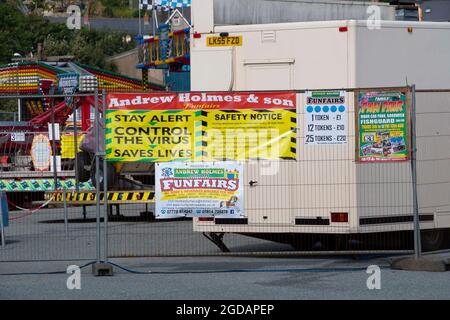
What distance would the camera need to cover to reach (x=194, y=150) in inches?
487

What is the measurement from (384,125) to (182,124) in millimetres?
2507

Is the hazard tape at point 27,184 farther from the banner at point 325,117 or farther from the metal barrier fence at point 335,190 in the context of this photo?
the banner at point 325,117

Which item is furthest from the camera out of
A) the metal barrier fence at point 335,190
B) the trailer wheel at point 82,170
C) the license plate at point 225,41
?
the trailer wheel at point 82,170

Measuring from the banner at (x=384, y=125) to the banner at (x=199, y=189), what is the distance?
5.38 feet

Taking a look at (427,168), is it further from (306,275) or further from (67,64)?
(67,64)

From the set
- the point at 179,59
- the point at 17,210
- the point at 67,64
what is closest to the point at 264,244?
the point at 17,210

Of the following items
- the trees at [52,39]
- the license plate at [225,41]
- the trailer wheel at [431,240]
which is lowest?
the trailer wheel at [431,240]

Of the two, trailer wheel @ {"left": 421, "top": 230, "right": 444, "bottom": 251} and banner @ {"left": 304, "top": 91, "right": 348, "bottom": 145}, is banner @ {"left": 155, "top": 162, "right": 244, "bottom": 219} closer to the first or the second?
banner @ {"left": 304, "top": 91, "right": 348, "bottom": 145}

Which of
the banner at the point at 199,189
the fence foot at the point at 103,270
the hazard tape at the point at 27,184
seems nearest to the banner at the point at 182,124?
the banner at the point at 199,189

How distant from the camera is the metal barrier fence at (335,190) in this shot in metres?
12.5

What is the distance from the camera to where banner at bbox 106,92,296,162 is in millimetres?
12352

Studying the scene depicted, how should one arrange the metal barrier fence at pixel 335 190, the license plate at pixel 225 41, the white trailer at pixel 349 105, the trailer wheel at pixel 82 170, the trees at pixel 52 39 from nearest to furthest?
the metal barrier fence at pixel 335 190, the white trailer at pixel 349 105, the license plate at pixel 225 41, the trailer wheel at pixel 82 170, the trees at pixel 52 39

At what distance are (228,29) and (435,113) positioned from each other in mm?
2989

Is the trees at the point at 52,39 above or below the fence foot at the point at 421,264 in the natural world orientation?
above
